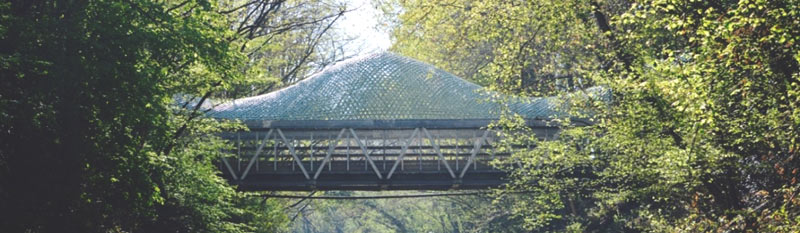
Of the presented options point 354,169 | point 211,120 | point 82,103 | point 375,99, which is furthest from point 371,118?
point 82,103

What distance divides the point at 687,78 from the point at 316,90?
14.8 m

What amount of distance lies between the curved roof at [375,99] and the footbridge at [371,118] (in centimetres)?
3

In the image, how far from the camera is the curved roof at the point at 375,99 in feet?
78.9

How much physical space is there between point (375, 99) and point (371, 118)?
2.35 ft

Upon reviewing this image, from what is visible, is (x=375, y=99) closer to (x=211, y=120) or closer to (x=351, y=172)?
(x=351, y=172)

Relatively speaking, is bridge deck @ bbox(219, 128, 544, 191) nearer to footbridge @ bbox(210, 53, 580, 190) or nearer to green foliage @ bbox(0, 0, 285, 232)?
footbridge @ bbox(210, 53, 580, 190)

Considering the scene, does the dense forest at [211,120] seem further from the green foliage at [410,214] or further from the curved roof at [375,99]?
the green foliage at [410,214]

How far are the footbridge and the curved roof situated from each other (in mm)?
25

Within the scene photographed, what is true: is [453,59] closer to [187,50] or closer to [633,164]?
[633,164]

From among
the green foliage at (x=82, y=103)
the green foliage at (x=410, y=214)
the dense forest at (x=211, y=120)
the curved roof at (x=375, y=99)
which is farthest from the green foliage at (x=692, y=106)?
the green foliage at (x=410, y=214)

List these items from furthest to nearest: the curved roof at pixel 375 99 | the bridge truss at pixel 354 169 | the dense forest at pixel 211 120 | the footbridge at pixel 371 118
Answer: the curved roof at pixel 375 99
the footbridge at pixel 371 118
the bridge truss at pixel 354 169
the dense forest at pixel 211 120

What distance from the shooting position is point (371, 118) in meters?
23.9

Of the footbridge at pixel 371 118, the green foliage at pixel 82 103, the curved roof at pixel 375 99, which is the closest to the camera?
the green foliage at pixel 82 103

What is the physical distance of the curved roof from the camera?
24.0 meters
